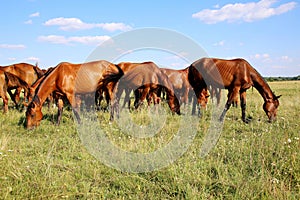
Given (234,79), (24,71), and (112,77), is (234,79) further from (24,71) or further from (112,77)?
(24,71)

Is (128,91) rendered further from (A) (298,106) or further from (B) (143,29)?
(A) (298,106)

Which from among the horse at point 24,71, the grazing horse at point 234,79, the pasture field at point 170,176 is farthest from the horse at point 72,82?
the horse at point 24,71

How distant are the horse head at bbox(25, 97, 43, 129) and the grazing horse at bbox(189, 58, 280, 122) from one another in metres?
5.51

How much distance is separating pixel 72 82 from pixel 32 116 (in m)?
1.74

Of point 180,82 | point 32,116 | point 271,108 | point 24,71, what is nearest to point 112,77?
point 180,82

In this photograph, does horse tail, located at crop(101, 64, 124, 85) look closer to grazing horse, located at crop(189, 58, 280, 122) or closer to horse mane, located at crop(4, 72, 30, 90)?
horse mane, located at crop(4, 72, 30, 90)

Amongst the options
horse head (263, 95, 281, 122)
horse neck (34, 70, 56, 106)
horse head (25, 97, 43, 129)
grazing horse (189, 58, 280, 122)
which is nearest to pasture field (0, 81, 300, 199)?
horse head (25, 97, 43, 129)

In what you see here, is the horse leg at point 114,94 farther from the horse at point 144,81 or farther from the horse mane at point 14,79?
the horse mane at point 14,79

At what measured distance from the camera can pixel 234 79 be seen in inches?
374

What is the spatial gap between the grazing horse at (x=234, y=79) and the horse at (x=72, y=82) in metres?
3.29

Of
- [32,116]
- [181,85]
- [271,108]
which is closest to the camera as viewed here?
[32,116]

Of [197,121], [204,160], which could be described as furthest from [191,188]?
[197,121]

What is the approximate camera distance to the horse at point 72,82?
7.50 m

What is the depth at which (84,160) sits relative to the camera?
4648 millimetres
